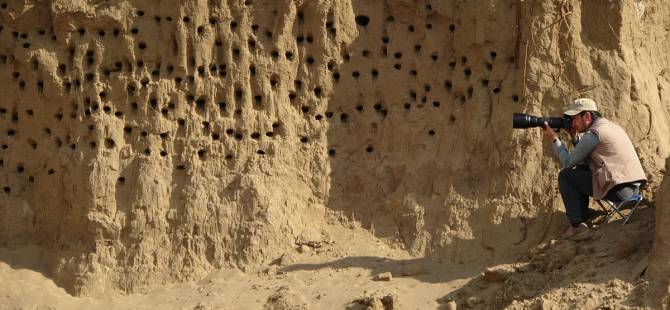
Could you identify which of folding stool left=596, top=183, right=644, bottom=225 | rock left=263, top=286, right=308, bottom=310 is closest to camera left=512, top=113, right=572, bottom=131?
folding stool left=596, top=183, right=644, bottom=225

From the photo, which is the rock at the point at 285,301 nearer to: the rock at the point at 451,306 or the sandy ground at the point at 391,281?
the sandy ground at the point at 391,281

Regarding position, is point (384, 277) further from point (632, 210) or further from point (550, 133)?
point (632, 210)

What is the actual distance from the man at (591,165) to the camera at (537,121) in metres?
0.06

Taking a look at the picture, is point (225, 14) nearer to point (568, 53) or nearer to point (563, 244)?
point (568, 53)

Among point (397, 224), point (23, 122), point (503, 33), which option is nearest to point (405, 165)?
point (397, 224)

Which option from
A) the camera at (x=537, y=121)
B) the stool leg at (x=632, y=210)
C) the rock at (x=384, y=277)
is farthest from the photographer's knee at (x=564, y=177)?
the rock at (x=384, y=277)

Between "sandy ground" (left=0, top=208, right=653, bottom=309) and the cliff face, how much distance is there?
232 mm

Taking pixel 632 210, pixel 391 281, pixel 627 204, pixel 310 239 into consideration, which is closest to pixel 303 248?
pixel 310 239

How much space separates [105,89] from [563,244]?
193 inches

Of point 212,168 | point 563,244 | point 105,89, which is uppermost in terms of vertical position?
point 105,89

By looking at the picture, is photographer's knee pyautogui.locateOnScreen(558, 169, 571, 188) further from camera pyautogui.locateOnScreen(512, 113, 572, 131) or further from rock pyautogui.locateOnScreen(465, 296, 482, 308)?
rock pyautogui.locateOnScreen(465, 296, 482, 308)

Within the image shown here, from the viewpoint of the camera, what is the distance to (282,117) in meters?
12.8

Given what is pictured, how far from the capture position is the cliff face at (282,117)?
484 inches

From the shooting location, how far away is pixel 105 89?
12.8 metres
